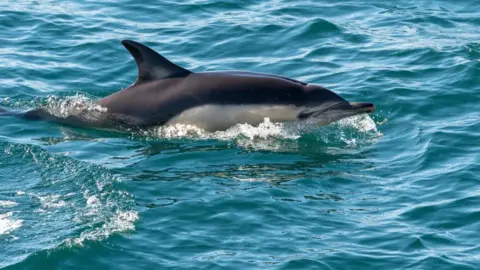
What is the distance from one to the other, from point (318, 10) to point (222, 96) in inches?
366

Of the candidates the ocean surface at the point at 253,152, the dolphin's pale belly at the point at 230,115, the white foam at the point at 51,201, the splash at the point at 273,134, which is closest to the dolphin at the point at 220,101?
the dolphin's pale belly at the point at 230,115

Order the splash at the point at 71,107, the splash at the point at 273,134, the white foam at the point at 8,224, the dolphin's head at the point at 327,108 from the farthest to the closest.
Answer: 1. the splash at the point at 71,107
2. the dolphin's head at the point at 327,108
3. the splash at the point at 273,134
4. the white foam at the point at 8,224

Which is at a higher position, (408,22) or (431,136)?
(408,22)

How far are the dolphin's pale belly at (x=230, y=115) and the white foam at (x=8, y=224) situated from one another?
16.1 ft

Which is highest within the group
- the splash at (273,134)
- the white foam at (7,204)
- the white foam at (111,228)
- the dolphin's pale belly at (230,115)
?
the dolphin's pale belly at (230,115)

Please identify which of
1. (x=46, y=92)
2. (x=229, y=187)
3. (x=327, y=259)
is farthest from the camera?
(x=46, y=92)

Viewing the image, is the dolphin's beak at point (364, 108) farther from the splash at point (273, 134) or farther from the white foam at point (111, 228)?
the white foam at point (111, 228)

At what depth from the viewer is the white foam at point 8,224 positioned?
1383cm

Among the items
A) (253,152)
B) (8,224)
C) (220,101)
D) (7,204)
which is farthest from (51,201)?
(220,101)

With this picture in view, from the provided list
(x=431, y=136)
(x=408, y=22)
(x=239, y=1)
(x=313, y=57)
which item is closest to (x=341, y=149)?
(x=431, y=136)

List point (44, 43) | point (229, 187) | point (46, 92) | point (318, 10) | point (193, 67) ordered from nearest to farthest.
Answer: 1. point (229, 187)
2. point (46, 92)
3. point (193, 67)
4. point (44, 43)
5. point (318, 10)

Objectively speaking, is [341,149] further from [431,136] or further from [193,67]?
[193,67]

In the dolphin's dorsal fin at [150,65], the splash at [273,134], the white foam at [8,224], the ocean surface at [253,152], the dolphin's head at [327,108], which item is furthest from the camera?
the dolphin's head at [327,108]

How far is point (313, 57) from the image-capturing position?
23.7m
